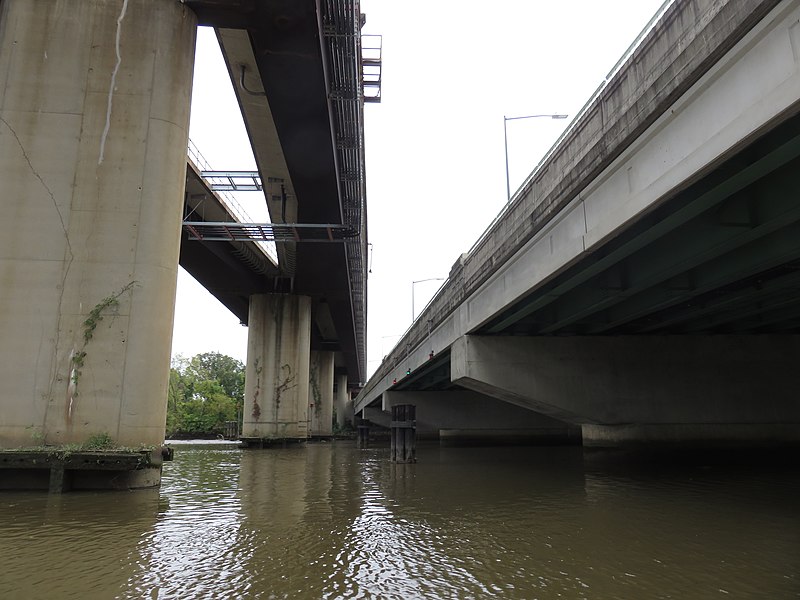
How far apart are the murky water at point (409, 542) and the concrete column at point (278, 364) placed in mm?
24699

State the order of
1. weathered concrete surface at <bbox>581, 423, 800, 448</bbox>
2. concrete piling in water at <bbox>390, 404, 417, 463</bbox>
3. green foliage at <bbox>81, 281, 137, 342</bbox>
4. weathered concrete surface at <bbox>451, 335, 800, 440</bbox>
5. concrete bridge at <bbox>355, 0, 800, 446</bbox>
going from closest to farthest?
concrete bridge at <bbox>355, 0, 800, 446</bbox> → green foliage at <bbox>81, 281, 137, 342</bbox> → weathered concrete surface at <bbox>451, 335, 800, 440</bbox> → weathered concrete surface at <bbox>581, 423, 800, 448</bbox> → concrete piling in water at <bbox>390, 404, 417, 463</bbox>

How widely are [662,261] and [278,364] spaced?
97.5ft

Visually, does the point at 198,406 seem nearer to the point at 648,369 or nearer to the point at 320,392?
the point at 320,392

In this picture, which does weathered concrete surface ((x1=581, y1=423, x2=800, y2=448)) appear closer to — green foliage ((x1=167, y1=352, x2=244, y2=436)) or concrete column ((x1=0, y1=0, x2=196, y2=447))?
concrete column ((x1=0, y1=0, x2=196, y2=447))

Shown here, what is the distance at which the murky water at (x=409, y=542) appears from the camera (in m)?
5.12

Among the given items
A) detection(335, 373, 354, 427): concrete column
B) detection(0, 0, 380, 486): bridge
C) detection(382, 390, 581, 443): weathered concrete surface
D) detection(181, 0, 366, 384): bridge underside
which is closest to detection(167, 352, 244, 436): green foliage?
detection(335, 373, 354, 427): concrete column

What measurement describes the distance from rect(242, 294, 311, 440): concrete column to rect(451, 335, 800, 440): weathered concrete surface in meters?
20.2

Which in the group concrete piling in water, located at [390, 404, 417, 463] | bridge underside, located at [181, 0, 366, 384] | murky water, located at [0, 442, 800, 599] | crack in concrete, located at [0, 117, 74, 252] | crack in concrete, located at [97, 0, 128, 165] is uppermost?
bridge underside, located at [181, 0, 366, 384]

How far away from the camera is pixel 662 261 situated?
11586mm

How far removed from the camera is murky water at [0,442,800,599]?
512 cm

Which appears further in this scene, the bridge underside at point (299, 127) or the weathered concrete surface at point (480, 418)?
the weathered concrete surface at point (480, 418)

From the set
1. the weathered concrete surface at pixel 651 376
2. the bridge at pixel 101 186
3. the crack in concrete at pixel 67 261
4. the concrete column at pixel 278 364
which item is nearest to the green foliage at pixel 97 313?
the bridge at pixel 101 186

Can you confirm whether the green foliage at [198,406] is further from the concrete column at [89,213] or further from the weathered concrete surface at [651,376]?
the concrete column at [89,213]

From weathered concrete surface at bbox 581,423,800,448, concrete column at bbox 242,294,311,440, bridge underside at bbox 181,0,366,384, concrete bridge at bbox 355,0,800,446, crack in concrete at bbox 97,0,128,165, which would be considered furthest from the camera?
concrete column at bbox 242,294,311,440
